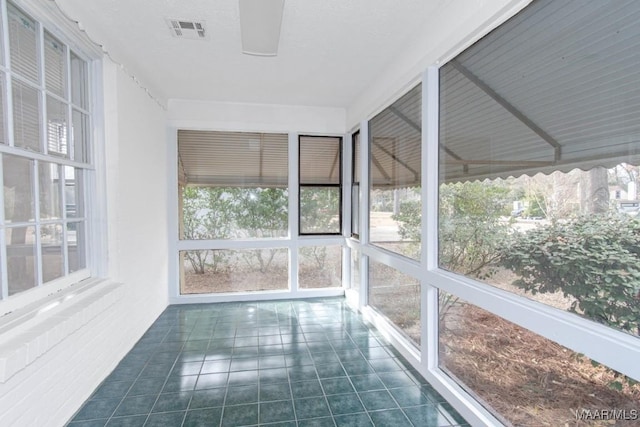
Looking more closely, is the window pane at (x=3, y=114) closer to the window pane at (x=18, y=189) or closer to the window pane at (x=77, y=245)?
the window pane at (x=18, y=189)

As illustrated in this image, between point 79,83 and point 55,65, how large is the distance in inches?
12.2

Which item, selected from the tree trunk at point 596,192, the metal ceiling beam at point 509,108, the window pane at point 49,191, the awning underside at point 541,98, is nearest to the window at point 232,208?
the awning underside at point 541,98

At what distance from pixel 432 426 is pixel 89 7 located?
3.61 m

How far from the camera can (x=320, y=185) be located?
4.97 m

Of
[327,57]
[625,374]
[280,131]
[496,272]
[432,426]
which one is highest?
[327,57]

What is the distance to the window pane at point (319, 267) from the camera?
196 inches

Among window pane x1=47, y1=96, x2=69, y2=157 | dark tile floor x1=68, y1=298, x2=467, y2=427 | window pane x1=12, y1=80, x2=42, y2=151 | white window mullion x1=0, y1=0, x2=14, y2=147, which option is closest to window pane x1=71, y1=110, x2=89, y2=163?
window pane x1=47, y1=96, x2=69, y2=157

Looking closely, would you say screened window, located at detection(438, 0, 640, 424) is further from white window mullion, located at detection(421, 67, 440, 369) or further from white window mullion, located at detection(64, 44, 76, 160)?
white window mullion, located at detection(64, 44, 76, 160)

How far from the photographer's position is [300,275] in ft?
16.3

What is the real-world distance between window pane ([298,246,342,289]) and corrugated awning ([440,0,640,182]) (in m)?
2.94

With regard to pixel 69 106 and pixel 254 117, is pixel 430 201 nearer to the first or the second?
pixel 69 106

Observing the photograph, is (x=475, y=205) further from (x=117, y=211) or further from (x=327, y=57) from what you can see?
(x=117, y=211)

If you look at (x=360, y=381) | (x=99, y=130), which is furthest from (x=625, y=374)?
(x=99, y=130)

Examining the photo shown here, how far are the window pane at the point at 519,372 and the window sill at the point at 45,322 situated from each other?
249 centimetres
